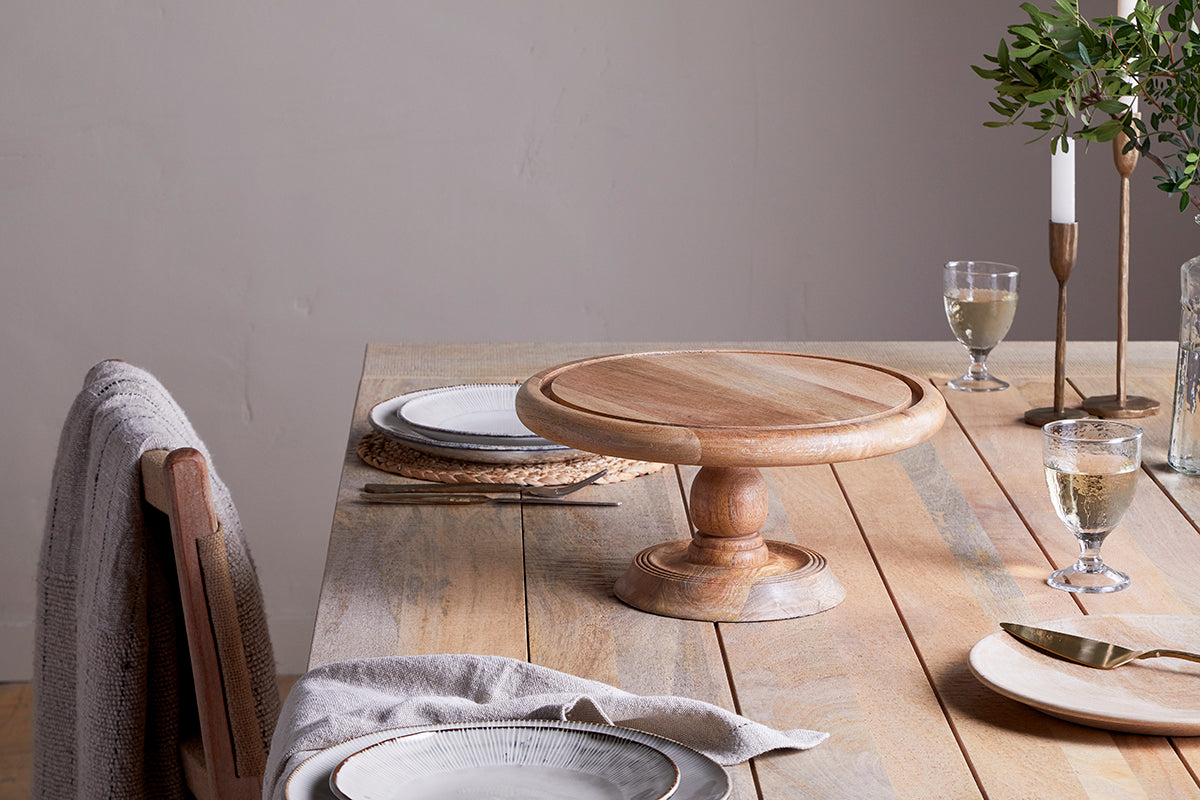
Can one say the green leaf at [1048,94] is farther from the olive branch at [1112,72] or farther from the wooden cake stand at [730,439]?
the wooden cake stand at [730,439]

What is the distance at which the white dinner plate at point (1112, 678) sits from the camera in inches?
32.8

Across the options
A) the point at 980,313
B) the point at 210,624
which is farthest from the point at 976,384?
the point at 210,624

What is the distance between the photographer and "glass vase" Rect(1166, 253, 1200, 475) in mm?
1357

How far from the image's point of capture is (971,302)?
1.62 metres

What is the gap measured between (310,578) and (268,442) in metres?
0.32

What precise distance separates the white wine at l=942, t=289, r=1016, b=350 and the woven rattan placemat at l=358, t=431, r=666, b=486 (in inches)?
17.6

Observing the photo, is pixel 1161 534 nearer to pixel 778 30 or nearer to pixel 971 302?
pixel 971 302

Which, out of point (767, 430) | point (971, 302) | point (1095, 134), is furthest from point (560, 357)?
point (767, 430)

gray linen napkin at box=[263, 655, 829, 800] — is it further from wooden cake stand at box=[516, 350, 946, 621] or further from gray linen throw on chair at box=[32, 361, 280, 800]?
gray linen throw on chair at box=[32, 361, 280, 800]

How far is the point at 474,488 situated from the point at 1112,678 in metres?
0.63

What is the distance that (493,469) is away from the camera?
1385 mm

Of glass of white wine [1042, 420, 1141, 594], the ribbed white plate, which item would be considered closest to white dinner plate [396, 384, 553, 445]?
glass of white wine [1042, 420, 1141, 594]

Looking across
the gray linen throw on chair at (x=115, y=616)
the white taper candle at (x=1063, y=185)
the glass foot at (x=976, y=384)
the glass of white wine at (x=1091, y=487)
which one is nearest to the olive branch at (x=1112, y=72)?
the white taper candle at (x=1063, y=185)

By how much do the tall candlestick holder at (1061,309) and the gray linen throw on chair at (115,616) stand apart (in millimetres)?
889
